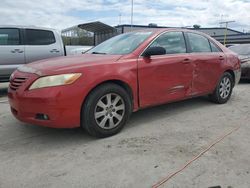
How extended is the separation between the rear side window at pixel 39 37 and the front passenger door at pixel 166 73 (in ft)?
13.8

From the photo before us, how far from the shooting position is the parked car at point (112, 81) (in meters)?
3.60

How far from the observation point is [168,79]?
184 inches

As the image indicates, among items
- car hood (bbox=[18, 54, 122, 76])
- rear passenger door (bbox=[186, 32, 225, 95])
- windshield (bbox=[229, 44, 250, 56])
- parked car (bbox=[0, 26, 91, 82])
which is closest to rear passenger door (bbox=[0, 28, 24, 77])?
parked car (bbox=[0, 26, 91, 82])

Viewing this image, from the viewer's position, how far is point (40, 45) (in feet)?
25.6

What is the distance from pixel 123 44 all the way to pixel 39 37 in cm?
387

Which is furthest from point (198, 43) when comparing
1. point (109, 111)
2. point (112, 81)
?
point (109, 111)

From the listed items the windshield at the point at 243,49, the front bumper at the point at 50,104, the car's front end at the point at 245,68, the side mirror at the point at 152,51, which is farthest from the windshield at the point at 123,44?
the windshield at the point at 243,49

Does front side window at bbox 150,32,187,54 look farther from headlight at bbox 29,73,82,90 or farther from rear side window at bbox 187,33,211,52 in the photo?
headlight at bbox 29,73,82,90

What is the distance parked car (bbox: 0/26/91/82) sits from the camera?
7.23 meters

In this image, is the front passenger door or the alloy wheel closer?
the alloy wheel

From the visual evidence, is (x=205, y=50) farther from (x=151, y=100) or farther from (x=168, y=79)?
(x=151, y=100)

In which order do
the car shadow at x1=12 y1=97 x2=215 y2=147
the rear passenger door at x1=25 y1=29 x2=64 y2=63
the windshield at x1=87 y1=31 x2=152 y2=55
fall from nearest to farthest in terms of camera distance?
the car shadow at x1=12 y1=97 x2=215 y2=147
the windshield at x1=87 y1=31 x2=152 y2=55
the rear passenger door at x1=25 y1=29 x2=64 y2=63

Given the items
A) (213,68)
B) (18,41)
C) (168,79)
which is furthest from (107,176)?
(18,41)

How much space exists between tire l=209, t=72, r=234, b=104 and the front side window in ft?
4.34
